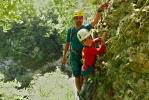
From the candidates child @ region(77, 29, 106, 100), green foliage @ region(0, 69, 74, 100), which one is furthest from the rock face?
green foliage @ region(0, 69, 74, 100)

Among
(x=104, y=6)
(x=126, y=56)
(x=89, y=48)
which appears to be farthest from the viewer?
(x=104, y=6)

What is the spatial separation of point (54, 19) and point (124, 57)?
48.7 metres

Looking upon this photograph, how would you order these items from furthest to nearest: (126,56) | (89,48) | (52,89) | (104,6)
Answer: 1. (52,89)
2. (104,6)
3. (89,48)
4. (126,56)

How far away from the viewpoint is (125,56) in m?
5.86

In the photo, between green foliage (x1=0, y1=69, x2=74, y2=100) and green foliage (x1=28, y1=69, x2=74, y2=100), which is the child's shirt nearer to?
green foliage (x1=0, y1=69, x2=74, y2=100)

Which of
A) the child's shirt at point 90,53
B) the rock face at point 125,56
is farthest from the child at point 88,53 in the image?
the rock face at point 125,56

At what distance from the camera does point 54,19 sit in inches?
2127

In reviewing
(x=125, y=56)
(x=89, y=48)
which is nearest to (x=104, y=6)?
(x=89, y=48)

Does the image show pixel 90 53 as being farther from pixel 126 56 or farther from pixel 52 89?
pixel 52 89

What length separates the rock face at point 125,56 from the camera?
17.9 feet

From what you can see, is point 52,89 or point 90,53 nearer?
point 90,53

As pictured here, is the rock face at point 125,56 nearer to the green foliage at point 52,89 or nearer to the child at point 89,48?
the child at point 89,48

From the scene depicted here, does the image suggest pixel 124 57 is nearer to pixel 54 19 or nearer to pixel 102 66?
pixel 102 66

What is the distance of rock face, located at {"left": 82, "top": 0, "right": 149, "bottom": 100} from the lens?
5449 millimetres
